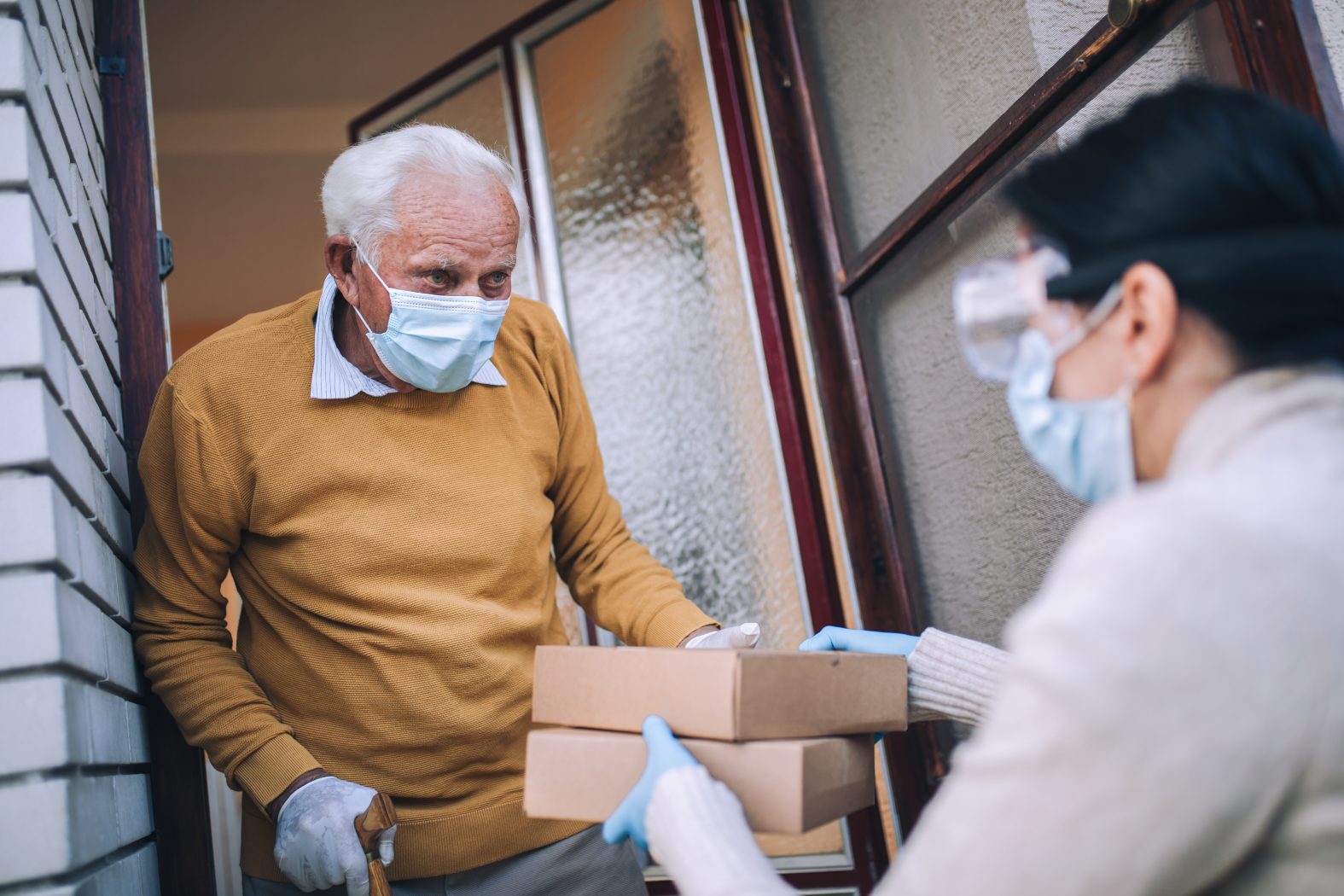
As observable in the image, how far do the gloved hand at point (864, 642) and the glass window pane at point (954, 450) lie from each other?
36 centimetres

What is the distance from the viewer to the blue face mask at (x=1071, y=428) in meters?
0.86

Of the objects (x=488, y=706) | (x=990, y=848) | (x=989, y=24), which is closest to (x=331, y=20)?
(x=989, y=24)

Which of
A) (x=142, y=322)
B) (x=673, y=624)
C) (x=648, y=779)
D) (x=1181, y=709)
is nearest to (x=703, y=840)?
(x=648, y=779)

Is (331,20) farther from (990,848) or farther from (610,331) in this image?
(990,848)

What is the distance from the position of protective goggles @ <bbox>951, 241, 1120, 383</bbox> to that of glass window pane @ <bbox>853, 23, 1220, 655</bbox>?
52 centimetres

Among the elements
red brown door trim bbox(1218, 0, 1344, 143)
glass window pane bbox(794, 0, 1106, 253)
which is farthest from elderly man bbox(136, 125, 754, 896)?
red brown door trim bbox(1218, 0, 1344, 143)

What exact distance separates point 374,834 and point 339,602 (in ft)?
1.03

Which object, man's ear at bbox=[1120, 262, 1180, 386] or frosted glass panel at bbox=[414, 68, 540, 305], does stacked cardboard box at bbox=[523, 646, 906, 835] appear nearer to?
man's ear at bbox=[1120, 262, 1180, 386]

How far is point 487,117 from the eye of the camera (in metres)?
2.62

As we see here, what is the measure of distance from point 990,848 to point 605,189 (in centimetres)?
201

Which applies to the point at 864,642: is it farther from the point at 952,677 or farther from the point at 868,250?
the point at 868,250

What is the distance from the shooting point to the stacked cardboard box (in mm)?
953

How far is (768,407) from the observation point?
2188 millimetres

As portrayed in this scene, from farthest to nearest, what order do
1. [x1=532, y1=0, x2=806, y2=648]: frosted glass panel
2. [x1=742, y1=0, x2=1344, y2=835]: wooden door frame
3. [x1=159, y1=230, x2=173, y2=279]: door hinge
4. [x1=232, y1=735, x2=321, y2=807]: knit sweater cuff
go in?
[x1=532, y1=0, x2=806, y2=648]: frosted glass panel, [x1=159, y1=230, x2=173, y2=279]: door hinge, [x1=742, y1=0, x2=1344, y2=835]: wooden door frame, [x1=232, y1=735, x2=321, y2=807]: knit sweater cuff
